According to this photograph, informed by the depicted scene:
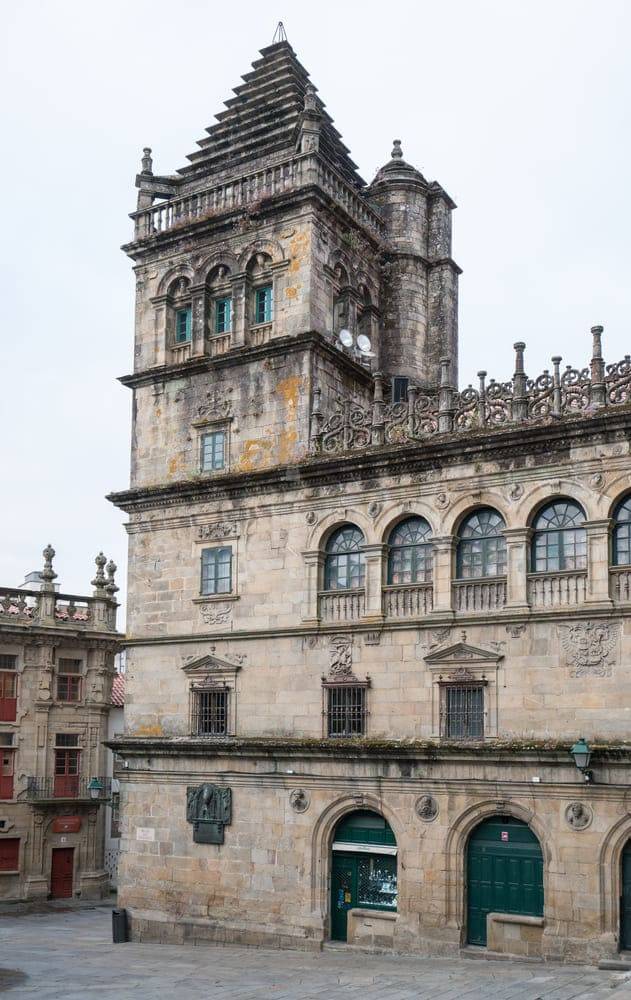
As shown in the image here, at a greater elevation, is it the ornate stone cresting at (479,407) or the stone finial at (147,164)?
the stone finial at (147,164)

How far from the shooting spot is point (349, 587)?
26781 mm

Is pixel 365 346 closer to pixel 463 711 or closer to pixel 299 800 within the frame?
pixel 463 711

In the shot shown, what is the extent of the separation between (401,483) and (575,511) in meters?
4.21

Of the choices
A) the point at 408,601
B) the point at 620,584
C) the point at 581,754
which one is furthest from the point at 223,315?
the point at 581,754

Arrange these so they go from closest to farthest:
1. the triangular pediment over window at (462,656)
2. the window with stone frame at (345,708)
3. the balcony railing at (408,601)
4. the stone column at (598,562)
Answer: the stone column at (598,562)
the triangular pediment over window at (462,656)
the balcony railing at (408,601)
the window with stone frame at (345,708)

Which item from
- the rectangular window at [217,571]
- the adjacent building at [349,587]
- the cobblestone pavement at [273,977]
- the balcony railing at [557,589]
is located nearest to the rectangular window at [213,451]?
the adjacent building at [349,587]

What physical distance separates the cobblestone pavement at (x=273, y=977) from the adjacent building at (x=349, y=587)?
848mm

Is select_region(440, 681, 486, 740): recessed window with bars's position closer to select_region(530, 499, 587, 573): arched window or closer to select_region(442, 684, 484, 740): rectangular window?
select_region(442, 684, 484, 740): rectangular window

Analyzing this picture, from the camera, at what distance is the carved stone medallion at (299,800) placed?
26141 mm

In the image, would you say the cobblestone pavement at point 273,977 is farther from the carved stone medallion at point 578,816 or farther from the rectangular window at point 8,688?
the rectangular window at point 8,688

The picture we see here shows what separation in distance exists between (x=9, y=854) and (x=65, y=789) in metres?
3.44

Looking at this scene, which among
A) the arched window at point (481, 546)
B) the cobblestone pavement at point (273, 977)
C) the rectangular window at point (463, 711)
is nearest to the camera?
the cobblestone pavement at point (273, 977)

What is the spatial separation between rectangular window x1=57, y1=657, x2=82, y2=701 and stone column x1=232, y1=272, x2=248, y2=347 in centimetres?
2256

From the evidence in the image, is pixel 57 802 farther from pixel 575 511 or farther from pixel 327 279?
pixel 575 511
